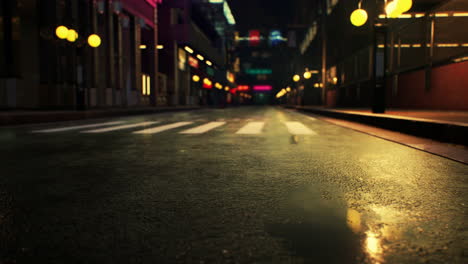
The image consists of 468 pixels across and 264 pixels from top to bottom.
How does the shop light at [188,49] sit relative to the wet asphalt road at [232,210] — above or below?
above

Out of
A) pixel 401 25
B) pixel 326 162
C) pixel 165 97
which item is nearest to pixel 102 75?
pixel 165 97

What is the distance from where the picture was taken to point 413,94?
18.0 metres

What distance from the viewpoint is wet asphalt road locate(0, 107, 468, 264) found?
6.11 ft

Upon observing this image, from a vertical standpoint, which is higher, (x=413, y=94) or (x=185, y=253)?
(x=413, y=94)

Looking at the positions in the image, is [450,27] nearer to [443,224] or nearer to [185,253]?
[443,224]

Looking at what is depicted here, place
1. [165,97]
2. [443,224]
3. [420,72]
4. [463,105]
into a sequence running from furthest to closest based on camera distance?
[165,97] → [420,72] → [463,105] → [443,224]

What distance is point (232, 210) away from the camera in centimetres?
259

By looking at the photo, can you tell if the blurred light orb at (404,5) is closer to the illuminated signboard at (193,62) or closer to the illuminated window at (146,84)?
the illuminated window at (146,84)

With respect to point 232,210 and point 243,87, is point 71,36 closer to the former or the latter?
point 232,210

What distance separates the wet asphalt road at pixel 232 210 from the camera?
186 cm

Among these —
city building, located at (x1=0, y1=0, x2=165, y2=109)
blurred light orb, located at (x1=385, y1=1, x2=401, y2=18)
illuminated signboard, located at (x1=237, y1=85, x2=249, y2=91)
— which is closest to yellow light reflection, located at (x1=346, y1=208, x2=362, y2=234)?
blurred light orb, located at (x1=385, y1=1, x2=401, y2=18)

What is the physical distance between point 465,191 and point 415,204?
2.51 feet

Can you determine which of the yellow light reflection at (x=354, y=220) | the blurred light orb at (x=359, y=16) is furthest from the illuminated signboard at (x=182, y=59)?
the yellow light reflection at (x=354, y=220)

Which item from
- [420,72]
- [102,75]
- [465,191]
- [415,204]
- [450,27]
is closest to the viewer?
[415,204]
